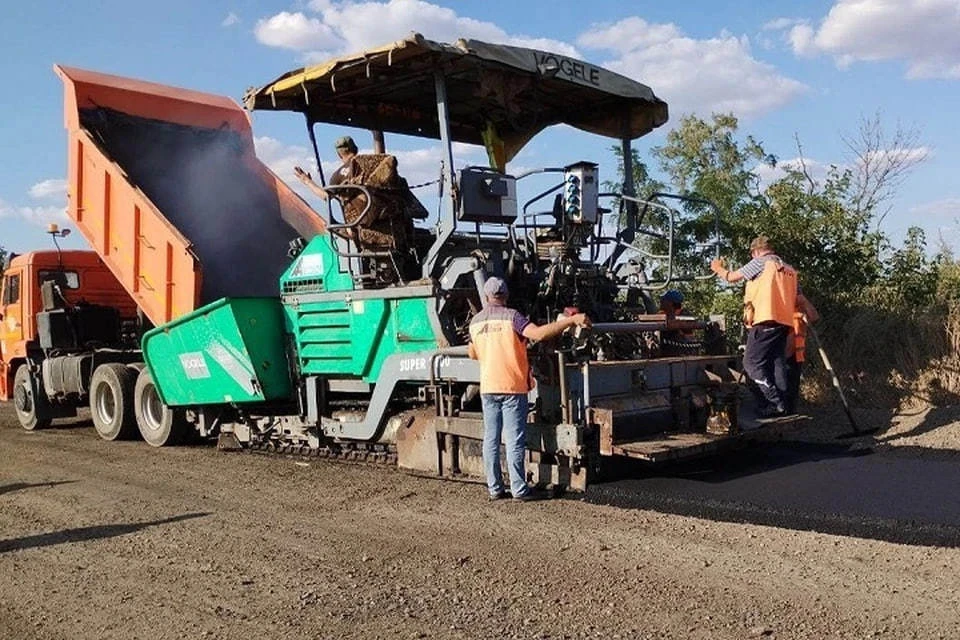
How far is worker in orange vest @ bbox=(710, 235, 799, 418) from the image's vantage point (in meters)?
7.27

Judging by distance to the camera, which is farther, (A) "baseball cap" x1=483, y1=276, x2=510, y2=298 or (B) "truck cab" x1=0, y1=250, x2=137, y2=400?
(B) "truck cab" x1=0, y1=250, x2=137, y2=400

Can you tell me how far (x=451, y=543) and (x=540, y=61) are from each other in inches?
138

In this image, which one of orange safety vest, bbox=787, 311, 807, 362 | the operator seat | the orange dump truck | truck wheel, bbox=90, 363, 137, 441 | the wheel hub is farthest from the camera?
the wheel hub

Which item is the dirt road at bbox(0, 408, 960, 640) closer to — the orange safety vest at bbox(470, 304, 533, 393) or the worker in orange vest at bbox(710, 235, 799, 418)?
the orange safety vest at bbox(470, 304, 533, 393)

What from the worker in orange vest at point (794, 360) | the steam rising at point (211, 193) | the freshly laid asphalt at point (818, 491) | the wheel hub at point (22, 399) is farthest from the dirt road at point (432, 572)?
the wheel hub at point (22, 399)

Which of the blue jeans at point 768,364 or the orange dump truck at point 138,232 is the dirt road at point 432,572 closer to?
the blue jeans at point 768,364

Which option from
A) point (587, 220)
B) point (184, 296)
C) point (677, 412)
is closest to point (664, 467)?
point (677, 412)

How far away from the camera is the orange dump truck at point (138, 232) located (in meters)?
8.99

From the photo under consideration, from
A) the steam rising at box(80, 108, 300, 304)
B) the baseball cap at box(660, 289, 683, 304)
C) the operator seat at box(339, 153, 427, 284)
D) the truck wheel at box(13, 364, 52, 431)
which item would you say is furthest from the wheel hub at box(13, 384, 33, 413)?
the baseball cap at box(660, 289, 683, 304)

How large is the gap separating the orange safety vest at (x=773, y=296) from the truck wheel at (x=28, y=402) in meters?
8.57

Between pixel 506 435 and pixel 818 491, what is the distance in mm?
1913

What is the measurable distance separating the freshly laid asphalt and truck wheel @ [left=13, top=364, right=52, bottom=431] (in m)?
8.11

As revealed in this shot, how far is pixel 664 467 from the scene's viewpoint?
263 inches

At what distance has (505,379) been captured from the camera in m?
5.89
